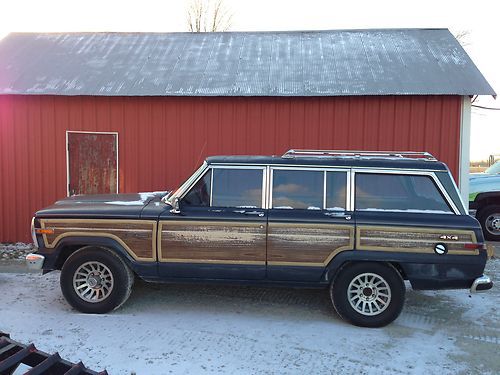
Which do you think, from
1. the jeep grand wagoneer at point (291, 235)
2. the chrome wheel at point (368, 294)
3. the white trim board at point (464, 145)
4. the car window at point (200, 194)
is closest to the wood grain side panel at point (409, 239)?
the jeep grand wagoneer at point (291, 235)

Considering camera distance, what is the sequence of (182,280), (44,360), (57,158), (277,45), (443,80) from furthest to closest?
(277,45) < (57,158) < (443,80) < (182,280) < (44,360)

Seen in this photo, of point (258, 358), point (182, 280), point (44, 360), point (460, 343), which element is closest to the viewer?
point (44, 360)

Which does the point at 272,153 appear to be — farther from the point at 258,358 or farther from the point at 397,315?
the point at 258,358

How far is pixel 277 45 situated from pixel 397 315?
6.73 m

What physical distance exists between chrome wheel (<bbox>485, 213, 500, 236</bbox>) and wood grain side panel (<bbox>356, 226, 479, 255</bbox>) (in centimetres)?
583

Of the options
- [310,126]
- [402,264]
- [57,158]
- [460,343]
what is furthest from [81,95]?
[460,343]

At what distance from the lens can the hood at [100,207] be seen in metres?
5.01

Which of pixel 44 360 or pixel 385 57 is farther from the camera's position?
pixel 385 57

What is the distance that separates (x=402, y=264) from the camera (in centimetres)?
468

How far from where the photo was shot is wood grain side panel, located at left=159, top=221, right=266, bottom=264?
4816 mm

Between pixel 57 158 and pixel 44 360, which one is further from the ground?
pixel 57 158

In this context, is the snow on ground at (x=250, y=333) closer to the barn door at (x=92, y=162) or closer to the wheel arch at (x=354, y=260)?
the wheel arch at (x=354, y=260)

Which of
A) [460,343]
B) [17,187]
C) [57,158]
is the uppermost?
[57,158]

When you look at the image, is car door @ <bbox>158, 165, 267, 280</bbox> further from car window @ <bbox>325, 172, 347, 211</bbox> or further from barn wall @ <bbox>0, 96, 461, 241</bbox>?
barn wall @ <bbox>0, 96, 461, 241</bbox>
